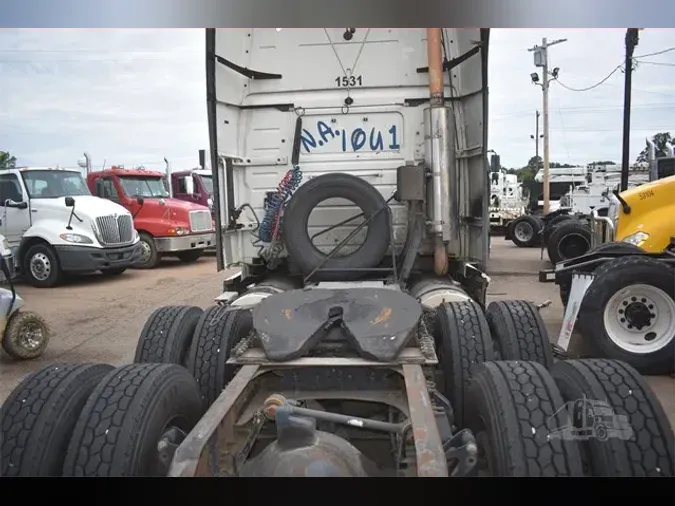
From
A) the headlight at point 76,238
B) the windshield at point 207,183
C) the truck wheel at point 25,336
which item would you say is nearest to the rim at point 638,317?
the truck wheel at point 25,336

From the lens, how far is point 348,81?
5.35 metres

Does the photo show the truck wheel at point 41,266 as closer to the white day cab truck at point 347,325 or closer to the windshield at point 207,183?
the white day cab truck at point 347,325

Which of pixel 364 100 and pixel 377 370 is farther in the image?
pixel 364 100

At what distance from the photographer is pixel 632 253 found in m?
5.34

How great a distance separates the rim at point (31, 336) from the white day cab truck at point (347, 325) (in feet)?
7.33

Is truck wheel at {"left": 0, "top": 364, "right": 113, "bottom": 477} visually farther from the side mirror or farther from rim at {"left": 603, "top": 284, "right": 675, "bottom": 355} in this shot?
the side mirror

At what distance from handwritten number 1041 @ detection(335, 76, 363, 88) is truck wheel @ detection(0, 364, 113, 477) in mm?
3710

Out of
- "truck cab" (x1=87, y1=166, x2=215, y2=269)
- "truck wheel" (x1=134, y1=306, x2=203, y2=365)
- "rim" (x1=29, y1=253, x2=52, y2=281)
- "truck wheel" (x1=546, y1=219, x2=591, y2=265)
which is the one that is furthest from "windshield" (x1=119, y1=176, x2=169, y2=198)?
"truck wheel" (x1=134, y1=306, x2=203, y2=365)

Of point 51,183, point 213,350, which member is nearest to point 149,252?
point 51,183

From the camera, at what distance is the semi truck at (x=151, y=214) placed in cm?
1335

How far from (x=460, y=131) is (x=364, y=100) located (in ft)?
3.22

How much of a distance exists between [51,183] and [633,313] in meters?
9.54

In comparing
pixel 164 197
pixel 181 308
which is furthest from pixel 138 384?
pixel 164 197

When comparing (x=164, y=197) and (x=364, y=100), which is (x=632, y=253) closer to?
(x=364, y=100)
